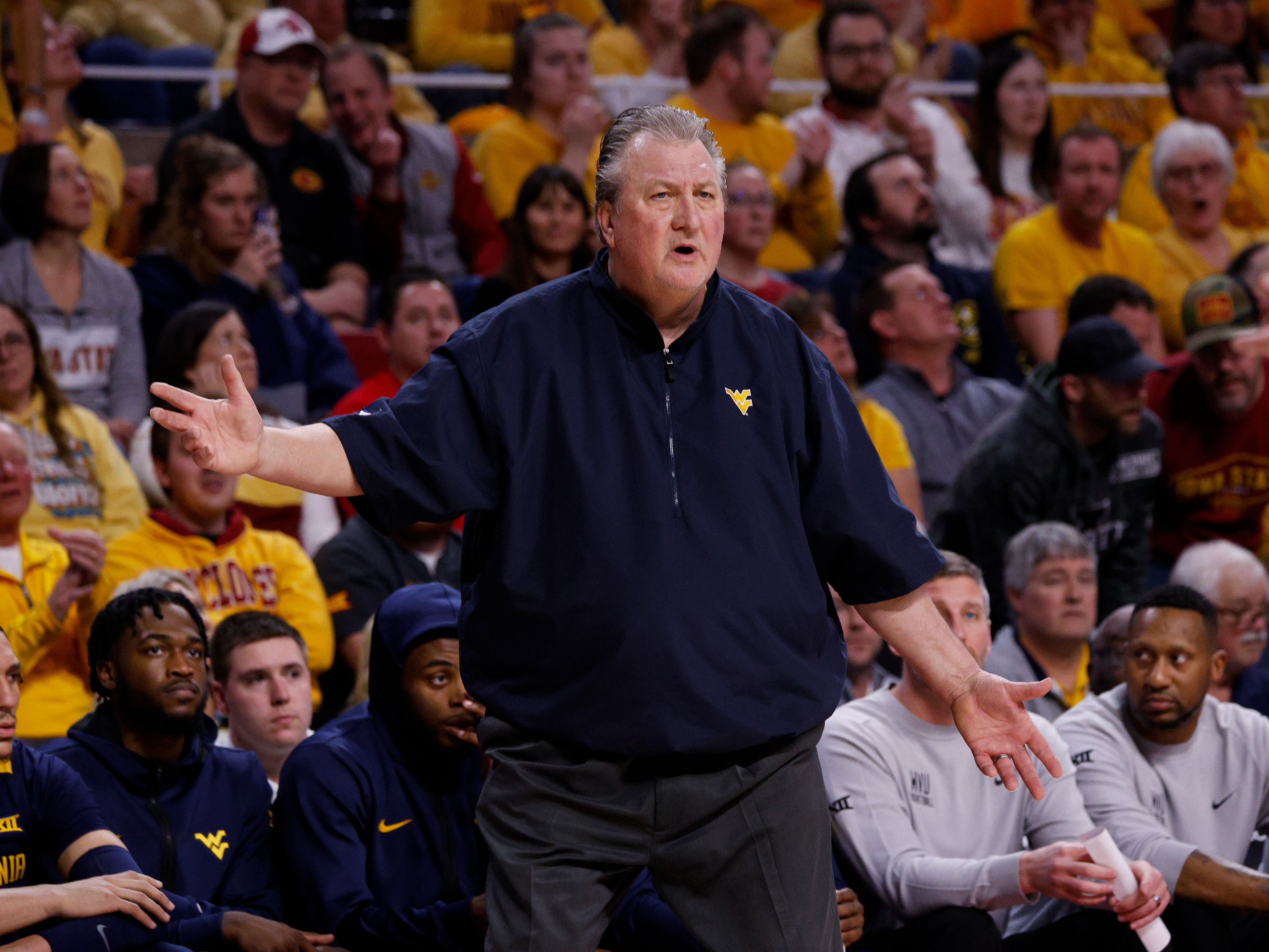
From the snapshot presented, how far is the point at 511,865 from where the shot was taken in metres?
2.16

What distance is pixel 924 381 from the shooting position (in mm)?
6074

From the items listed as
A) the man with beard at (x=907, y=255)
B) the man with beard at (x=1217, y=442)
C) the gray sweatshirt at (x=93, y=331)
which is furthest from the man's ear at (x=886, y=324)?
the gray sweatshirt at (x=93, y=331)

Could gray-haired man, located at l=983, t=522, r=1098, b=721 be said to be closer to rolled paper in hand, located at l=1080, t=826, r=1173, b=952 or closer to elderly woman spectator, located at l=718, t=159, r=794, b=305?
rolled paper in hand, located at l=1080, t=826, r=1173, b=952

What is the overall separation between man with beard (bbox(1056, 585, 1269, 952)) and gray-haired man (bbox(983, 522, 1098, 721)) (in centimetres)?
64

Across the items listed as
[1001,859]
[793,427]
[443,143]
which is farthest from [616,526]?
[443,143]

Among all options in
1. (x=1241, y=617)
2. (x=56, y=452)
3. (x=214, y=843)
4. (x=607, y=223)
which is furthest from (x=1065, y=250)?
(x=607, y=223)

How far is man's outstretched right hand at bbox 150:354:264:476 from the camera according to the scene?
2.07m

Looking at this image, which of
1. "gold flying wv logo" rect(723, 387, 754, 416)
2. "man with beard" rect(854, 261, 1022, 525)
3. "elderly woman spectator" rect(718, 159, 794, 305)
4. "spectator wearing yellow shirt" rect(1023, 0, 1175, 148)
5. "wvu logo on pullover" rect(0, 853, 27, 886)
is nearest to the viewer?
"gold flying wv logo" rect(723, 387, 754, 416)

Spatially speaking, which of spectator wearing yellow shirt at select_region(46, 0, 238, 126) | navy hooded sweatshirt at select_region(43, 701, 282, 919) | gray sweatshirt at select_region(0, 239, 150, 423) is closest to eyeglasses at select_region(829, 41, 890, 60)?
spectator wearing yellow shirt at select_region(46, 0, 238, 126)

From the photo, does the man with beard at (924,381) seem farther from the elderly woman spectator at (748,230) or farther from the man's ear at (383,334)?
the man's ear at (383,334)

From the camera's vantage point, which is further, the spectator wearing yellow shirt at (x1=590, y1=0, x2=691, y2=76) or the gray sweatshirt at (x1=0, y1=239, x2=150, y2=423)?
the spectator wearing yellow shirt at (x1=590, y1=0, x2=691, y2=76)

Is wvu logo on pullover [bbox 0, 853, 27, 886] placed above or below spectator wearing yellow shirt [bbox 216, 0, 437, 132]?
below

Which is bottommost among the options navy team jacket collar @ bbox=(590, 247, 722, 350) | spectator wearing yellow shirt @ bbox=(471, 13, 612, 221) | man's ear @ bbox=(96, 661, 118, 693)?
man's ear @ bbox=(96, 661, 118, 693)

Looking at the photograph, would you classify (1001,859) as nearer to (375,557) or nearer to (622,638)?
(622,638)
